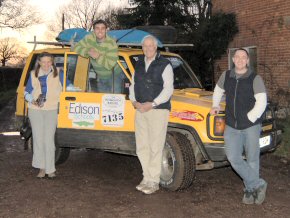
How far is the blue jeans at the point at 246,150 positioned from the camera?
5.09m

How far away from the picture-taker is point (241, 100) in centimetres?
501

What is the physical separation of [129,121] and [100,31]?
1.34 m

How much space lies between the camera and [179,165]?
5.70m

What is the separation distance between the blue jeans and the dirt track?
366 millimetres

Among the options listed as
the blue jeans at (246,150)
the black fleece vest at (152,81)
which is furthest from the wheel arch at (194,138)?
the blue jeans at (246,150)

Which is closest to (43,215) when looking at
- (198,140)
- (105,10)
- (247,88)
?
(198,140)

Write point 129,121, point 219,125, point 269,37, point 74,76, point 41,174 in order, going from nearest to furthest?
point 219,125 → point 129,121 → point 41,174 → point 74,76 → point 269,37

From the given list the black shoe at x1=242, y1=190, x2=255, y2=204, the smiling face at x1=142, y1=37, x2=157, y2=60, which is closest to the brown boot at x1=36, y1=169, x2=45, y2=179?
the smiling face at x1=142, y1=37, x2=157, y2=60

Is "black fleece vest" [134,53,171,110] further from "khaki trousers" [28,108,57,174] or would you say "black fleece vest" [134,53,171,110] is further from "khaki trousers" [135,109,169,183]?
"khaki trousers" [28,108,57,174]

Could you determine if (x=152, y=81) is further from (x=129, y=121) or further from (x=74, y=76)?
(x=74, y=76)

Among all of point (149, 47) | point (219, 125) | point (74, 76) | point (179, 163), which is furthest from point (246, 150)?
point (74, 76)

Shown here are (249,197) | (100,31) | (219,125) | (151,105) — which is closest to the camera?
(249,197)

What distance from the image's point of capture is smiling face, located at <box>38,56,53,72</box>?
20.7ft

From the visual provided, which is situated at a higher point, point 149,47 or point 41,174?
point 149,47
